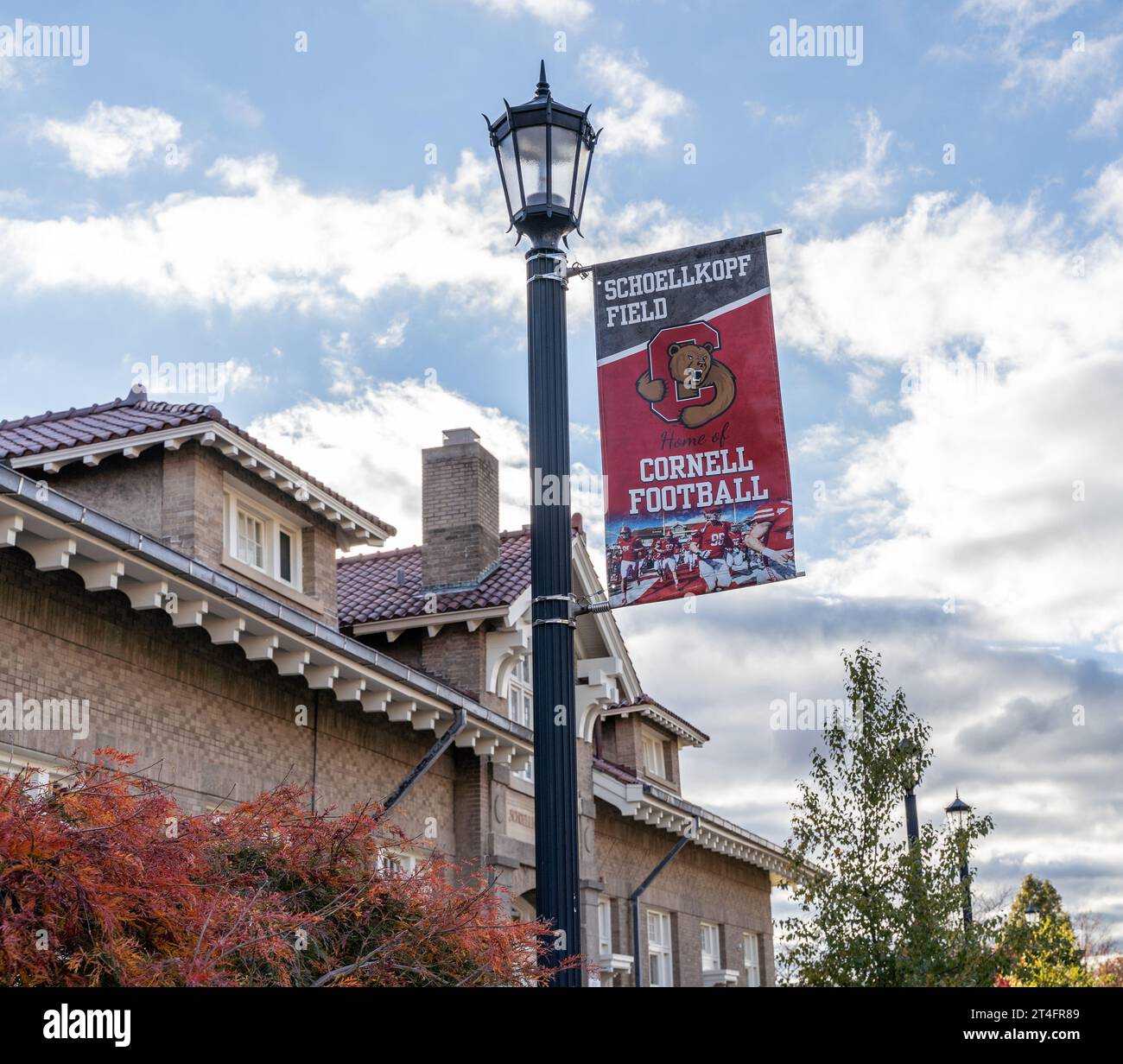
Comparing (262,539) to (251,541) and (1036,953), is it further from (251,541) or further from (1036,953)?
(1036,953)

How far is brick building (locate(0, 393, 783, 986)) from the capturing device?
1145cm

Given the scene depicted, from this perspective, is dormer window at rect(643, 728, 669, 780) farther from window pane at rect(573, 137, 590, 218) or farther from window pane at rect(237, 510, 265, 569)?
window pane at rect(573, 137, 590, 218)

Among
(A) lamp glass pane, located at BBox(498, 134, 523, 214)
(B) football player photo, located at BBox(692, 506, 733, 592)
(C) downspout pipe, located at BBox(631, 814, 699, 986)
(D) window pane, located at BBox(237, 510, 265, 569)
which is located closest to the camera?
(B) football player photo, located at BBox(692, 506, 733, 592)

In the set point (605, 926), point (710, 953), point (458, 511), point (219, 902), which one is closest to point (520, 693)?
point (458, 511)

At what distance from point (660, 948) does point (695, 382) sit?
21.0m

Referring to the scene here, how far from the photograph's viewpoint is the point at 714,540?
29.2 feet

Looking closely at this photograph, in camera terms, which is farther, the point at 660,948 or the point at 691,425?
the point at 660,948

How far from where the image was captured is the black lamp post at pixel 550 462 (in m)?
8.05

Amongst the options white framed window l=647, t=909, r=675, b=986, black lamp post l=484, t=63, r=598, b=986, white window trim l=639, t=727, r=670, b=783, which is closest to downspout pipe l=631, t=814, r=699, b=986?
white framed window l=647, t=909, r=675, b=986

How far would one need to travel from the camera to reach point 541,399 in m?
8.79

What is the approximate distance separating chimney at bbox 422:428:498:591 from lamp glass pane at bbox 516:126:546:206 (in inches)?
515

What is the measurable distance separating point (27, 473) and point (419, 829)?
671 centimetres

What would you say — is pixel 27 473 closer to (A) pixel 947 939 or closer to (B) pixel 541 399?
(B) pixel 541 399
